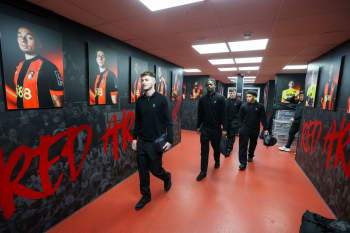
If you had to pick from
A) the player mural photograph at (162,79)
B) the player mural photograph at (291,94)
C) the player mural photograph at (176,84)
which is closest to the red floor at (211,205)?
the player mural photograph at (162,79)

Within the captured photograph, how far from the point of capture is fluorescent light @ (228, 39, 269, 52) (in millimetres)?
2827

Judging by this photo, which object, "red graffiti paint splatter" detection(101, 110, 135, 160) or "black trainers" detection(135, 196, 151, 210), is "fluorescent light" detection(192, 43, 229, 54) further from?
"black trainers" detection(135, 196, 151, 210)

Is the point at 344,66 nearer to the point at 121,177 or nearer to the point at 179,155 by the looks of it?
the point at 179,155

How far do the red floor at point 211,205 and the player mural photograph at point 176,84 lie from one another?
2.26 m

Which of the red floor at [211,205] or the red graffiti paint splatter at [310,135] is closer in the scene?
the red floor at [211,205]

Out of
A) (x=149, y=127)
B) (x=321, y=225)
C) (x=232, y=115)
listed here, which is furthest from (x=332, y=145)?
(x=149, y=127)

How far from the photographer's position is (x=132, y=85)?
3.24 m

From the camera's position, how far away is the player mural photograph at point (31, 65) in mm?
1548

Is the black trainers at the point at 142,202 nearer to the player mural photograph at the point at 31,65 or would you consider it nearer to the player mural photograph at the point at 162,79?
the player mural photograph at the point at 31,65

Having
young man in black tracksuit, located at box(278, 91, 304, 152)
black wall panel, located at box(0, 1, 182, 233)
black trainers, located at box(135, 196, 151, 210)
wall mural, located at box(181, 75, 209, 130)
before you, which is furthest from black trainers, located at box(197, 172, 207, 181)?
wall mural, located at box(181, 75, 209, 130)

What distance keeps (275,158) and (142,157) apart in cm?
377

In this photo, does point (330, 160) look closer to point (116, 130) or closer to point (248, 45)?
point (248, 45)

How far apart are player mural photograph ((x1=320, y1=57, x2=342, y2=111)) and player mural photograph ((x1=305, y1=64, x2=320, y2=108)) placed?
1.14 ft

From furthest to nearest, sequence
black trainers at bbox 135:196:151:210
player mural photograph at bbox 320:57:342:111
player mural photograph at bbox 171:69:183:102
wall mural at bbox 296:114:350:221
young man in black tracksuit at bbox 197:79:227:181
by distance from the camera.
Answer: player mural photograph at bbox 171:69:183:102 < young man in black tracksuit at bbox 197:79:227:181 < player mural photograph at bbox 320:57:342:111 < black trainers at bbox 135:196:151:210 < wall mural at bbox 296:114:350:221
